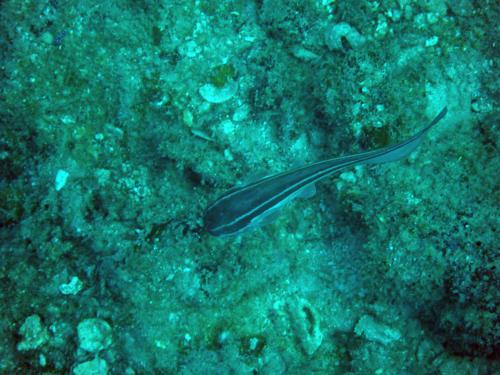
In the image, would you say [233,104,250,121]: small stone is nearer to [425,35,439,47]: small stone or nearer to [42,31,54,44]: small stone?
[425,35,439,47]: small stone

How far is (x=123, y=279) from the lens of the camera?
169 inches

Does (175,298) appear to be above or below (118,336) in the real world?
above

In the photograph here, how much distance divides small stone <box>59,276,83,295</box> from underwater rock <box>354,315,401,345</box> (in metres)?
3.65

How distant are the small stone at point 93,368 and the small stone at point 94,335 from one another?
0.40 feet

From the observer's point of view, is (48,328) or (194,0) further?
(194,0)

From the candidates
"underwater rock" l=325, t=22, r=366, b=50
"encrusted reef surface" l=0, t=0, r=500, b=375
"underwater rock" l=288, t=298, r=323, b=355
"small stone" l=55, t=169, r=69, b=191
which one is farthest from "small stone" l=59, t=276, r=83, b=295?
"underwater rock" l=325, t=22, r=366, b=50

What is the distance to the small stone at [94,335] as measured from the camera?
3.97 m

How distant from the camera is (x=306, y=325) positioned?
4.70 metres

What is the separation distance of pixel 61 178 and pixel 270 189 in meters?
2.76

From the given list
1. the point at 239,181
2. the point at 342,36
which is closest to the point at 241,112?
the point at 239,181

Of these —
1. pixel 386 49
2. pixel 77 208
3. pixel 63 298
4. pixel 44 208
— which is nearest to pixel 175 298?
pixel 63 298

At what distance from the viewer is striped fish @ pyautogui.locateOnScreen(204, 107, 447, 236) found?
361 centimetres

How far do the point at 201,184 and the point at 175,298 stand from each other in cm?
153

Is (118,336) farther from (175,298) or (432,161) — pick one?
(432,161)
